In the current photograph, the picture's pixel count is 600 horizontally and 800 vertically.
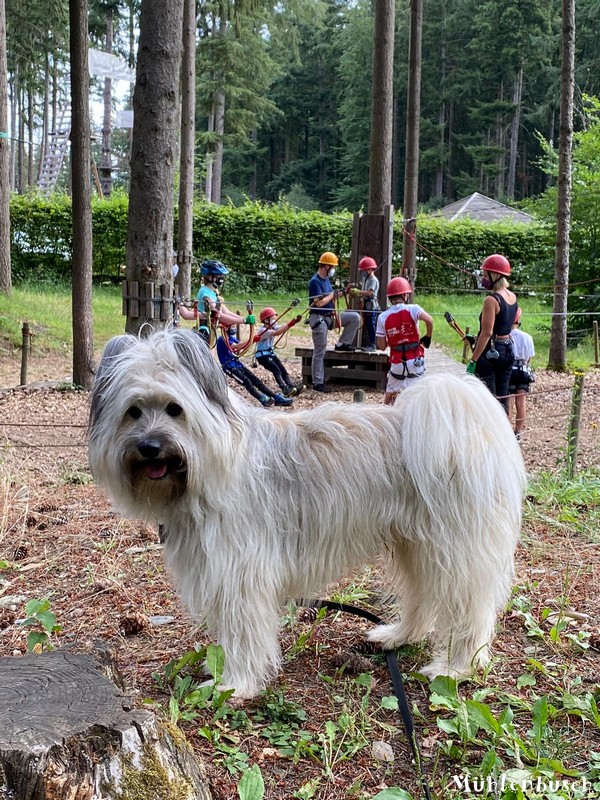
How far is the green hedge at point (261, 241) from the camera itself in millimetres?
22969

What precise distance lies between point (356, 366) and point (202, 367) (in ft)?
30.6

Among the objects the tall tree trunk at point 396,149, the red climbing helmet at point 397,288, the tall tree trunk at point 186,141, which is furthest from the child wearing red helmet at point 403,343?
the tall tree trunk at point 396,149

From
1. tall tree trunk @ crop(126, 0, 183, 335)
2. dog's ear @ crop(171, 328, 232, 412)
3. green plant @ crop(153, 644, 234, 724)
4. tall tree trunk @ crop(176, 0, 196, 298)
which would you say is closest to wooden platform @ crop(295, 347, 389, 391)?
tall tree trunk @ crop(176, 0, 196, 298)

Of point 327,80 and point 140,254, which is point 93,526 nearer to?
point 140,254

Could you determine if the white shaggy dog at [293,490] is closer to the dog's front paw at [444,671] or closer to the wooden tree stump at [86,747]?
the dog's front paw at [444,671]

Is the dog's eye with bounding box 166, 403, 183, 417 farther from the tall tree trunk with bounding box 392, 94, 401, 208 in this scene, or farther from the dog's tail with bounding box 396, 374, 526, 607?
the tall tree trunk with bounding box 392, 94, 401, 208

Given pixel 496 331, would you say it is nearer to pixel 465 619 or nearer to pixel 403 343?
pixel 403 343

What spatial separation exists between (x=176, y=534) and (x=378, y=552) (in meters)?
0.86

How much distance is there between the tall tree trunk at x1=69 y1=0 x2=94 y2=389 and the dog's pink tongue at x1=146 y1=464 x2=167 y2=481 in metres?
8.11

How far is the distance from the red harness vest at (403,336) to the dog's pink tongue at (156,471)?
5930 mm

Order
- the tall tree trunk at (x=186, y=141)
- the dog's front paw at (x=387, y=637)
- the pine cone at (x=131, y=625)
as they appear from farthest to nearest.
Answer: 1. the tall tree trunk at (x=186, y=141)
2. the pine cone at (x=131, y=625)
3. the dog's front paw at (x=387, y=637)

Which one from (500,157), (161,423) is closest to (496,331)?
(161,423)

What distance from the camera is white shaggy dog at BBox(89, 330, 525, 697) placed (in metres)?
2.79

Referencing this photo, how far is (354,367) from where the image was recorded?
12.1 m
